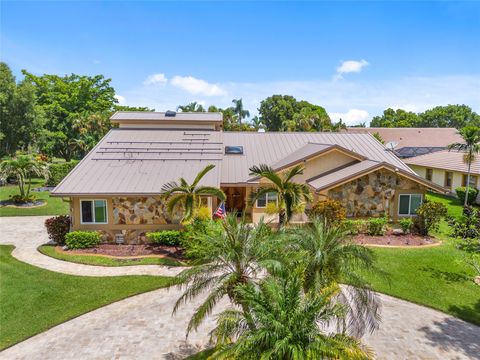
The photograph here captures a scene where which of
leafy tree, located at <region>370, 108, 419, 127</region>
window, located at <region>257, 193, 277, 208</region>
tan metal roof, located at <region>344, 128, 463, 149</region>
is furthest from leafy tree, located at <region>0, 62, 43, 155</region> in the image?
leafy tree, located at <region>370, 108, 419, 127</region>

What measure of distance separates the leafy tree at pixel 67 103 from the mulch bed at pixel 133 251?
29.1 m

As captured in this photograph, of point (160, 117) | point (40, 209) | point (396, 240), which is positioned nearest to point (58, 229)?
point (40, 209)

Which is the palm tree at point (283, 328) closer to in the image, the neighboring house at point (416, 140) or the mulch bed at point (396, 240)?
the mulch bed at point (396, 240)

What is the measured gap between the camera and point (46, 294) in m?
13.8

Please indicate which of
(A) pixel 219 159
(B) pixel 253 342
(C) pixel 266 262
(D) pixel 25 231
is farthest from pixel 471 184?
(D) pixel 25 231

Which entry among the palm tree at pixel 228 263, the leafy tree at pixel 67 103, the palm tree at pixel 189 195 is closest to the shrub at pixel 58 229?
the palm tree at pixel 189 195

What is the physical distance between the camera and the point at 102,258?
1756cm

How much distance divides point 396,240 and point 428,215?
2610mm

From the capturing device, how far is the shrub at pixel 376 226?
20.7 metres

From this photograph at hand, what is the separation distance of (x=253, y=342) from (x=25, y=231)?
21.6 metres

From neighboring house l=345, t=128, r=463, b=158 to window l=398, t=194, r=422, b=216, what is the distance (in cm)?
3206

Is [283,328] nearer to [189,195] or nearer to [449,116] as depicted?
[189,195]

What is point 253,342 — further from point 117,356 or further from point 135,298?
point 135,298

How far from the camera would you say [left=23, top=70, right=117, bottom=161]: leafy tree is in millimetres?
48469
